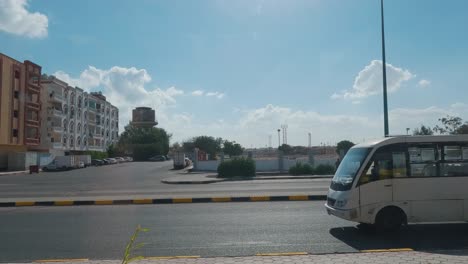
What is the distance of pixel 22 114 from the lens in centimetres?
5938

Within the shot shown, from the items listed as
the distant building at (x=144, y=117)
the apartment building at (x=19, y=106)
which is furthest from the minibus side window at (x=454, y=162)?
the distant building at (x=144, y=117)

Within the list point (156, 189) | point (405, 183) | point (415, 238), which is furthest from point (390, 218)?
point (156, 189)

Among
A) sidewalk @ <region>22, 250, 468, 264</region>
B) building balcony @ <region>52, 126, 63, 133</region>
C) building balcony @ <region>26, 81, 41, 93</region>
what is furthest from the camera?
building balcony @ <region>52, 126, 63, 133</region>

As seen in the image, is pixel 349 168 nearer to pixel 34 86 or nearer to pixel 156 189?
pixel 156 189

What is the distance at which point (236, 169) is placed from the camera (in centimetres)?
3672

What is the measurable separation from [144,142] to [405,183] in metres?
109

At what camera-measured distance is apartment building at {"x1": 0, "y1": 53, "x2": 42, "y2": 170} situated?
178 ft

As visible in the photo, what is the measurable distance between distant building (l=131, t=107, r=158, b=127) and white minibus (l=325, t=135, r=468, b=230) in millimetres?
126920

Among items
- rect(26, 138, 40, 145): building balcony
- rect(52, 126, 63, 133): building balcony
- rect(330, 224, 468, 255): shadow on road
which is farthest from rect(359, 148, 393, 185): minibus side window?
rect(52, 126, 63, 133): building balcony

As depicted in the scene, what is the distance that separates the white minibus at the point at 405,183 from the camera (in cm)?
905

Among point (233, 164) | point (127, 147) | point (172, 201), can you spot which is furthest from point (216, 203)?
point (127, 147)

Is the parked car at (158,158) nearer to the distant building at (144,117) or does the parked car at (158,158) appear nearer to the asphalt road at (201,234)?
the distant building at (144,117)

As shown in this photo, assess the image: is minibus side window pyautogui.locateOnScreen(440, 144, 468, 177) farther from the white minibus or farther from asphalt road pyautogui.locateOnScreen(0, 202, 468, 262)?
asphalt road pyautogui.locateOnScreen(0, 202, 468, 262)

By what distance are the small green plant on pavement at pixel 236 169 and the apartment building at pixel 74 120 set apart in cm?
4521
